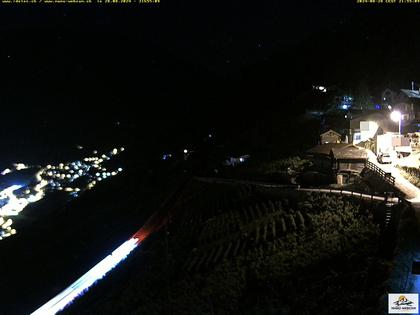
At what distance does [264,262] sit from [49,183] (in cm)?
4156

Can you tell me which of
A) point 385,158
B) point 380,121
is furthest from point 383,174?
point 380,121

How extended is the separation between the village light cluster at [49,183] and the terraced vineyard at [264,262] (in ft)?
70.5

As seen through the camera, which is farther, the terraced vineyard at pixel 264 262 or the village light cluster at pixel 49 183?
the village light cluster at pixel 49 183

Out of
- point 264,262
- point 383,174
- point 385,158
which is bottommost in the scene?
point 264,262

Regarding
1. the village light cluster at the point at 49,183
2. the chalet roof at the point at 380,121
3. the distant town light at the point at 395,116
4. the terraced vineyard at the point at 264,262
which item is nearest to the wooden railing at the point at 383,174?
the terraced vineyard at the point at 264,262

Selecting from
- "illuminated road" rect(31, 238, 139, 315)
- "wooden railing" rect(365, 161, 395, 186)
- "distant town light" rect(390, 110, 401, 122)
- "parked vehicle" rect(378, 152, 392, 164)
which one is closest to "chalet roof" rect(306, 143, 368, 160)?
"wooden railing" rect(365, 161, 395, 186)

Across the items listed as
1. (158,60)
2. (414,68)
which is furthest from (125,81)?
(414,68)

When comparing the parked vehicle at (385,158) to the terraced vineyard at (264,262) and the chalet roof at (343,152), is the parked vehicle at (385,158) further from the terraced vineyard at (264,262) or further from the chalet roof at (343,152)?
the terraced vineyard at (264,262)

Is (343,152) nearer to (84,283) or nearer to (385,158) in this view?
(385,158)

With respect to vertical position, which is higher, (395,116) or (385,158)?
(395,116)

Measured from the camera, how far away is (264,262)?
14.9 metres

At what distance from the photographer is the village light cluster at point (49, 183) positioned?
1478 inches

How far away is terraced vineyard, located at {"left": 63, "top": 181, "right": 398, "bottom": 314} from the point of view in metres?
12.1

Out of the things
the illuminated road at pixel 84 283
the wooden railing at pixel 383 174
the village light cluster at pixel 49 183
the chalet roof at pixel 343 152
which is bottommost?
the illuminated road at pixel 84 283
